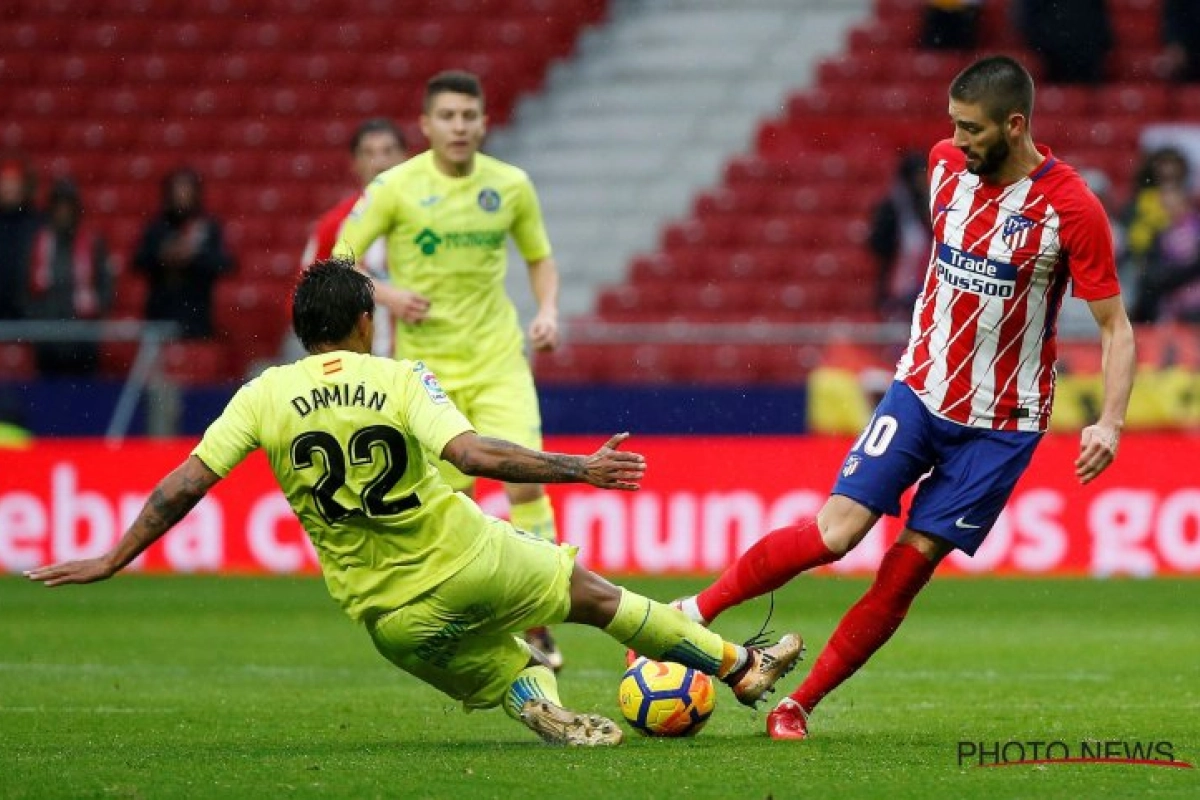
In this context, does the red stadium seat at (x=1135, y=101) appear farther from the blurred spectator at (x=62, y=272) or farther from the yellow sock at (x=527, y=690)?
the yellow sock at (x=527, y=690)

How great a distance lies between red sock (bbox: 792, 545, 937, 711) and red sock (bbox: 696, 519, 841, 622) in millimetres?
187

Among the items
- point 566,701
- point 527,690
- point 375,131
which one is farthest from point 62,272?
point 527,690

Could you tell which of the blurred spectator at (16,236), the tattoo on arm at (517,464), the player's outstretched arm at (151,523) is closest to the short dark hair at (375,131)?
the player's outstretched arm at (151,523)

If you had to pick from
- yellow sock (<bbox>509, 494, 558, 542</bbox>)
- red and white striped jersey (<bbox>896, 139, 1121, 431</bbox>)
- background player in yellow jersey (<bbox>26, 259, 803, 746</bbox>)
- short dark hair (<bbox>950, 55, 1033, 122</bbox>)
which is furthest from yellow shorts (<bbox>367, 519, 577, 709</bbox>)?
yellow sock (<bbox>509, 494, 558, 542</bbox>)

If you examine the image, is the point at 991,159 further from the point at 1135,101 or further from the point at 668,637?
the point at 1135,101

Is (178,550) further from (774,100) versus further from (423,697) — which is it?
(774,100)

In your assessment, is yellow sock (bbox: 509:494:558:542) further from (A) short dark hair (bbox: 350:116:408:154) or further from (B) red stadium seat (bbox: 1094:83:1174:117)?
(B) red stadium seat (bbox: 1094:83:1174:117)

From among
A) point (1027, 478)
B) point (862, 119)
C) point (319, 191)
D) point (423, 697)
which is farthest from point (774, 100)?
point (423, 697)

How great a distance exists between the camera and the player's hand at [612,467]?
20.3 ft

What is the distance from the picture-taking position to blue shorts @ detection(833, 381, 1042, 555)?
7176mm

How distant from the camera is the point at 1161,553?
45.1 feet

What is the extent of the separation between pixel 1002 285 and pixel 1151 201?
889 cm

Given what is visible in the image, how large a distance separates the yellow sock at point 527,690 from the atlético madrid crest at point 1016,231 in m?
2.04

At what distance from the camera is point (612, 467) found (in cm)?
619
